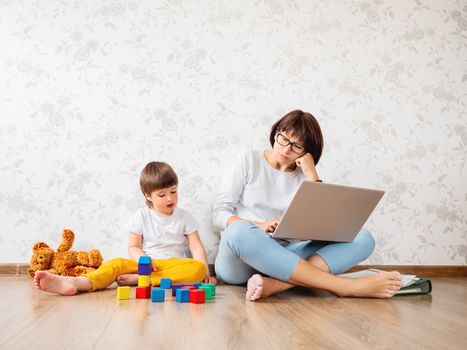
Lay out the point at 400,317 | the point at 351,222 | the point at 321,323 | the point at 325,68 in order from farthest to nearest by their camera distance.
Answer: the point at 325,68
the point at 351,222
the point at 400,317
the point at 321,323

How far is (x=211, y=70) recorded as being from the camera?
8.86 feet

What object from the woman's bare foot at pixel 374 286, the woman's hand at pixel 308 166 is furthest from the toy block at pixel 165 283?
the woman's hand at pixel 308 166

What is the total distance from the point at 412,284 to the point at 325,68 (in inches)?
51.3

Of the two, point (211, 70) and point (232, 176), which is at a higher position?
point (211, 70)

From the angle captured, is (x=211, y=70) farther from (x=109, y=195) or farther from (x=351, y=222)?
(x=351, y=222)

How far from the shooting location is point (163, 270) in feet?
7.10

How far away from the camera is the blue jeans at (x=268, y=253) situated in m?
1.83

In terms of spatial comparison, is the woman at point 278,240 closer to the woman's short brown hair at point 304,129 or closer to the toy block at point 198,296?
the woman's short brown hair at point 304,129

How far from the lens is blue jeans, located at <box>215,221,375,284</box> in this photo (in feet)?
6.02

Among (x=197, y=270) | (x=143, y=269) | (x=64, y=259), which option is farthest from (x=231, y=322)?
(x=64, y=259)

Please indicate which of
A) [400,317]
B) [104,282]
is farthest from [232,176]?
[400,317]

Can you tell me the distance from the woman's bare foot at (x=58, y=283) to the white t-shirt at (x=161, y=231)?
569 mm

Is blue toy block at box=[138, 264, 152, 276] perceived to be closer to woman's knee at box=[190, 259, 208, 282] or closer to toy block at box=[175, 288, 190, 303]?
toy block at box=[175, 288, 190, 303]

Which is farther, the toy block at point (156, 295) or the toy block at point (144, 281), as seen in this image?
the toy block at point (144, 281)
